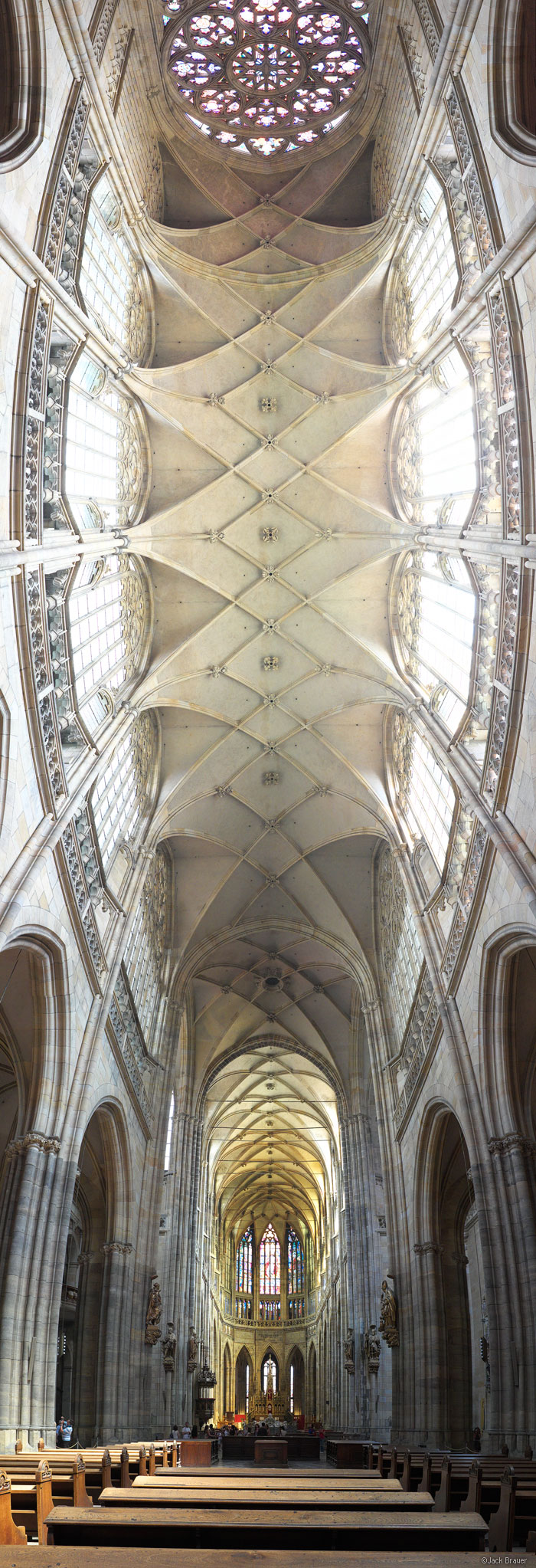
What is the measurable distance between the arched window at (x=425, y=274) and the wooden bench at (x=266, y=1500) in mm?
17557

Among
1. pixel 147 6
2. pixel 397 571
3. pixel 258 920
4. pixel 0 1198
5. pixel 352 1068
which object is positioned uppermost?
pixel 147 6

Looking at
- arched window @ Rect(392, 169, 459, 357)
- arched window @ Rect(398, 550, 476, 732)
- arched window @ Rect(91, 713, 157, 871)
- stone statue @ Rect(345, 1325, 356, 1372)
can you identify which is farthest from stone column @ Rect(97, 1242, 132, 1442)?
arched window @ Rect(392, 169, 459, 357)

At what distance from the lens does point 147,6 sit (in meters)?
19.2

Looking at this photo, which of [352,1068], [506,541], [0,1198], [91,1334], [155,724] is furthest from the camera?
[352,1068]

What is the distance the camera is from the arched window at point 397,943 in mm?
26500

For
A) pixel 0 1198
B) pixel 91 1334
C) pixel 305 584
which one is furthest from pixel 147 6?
pixel 91 1334

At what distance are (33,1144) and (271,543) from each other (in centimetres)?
1508

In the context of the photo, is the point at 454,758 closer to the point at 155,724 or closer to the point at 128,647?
the point at 128,647

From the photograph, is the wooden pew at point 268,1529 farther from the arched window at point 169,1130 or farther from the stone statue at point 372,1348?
the stone statue at point 372,1348

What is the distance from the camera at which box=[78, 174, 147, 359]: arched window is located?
1855 centimetres

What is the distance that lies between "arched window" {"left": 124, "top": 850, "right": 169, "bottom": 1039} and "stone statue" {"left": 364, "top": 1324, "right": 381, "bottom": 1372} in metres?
11.8

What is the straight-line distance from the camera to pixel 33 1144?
1720 centimetres

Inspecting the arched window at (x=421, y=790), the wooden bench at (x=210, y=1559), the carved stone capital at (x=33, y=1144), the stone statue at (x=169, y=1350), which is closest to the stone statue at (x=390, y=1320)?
the stone statue at (x=169, y=1350)

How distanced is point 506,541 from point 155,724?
14.2m
